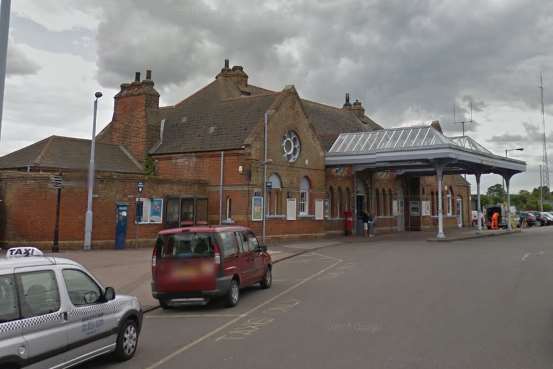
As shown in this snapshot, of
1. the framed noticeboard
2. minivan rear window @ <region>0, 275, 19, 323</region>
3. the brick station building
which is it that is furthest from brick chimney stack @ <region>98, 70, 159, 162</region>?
minivan rear window @ <region>0, 275, 19, 323</region>

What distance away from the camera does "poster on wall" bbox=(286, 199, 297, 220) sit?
29503mm

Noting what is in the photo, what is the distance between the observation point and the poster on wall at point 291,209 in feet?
96.8

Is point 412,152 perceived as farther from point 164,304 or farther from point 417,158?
point 164,304

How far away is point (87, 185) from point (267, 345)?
1716cm

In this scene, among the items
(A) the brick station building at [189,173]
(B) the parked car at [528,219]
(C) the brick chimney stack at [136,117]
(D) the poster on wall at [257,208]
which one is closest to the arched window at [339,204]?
(A) the brick station building at [189,173]

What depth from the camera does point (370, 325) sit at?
8773mm

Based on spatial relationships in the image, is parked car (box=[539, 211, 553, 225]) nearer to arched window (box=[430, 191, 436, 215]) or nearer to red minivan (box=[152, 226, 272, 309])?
arched window (box=[430, 191, 436, 215])

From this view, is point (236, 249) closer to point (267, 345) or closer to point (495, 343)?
point (267, 345)

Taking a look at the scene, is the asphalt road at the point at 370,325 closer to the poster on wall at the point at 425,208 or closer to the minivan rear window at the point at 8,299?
the minivan rear window at the point at 8,299

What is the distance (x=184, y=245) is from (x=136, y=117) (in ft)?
76.8

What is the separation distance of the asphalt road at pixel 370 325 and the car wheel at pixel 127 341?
0.18 metres

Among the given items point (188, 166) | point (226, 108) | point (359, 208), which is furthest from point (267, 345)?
point (359, 208)

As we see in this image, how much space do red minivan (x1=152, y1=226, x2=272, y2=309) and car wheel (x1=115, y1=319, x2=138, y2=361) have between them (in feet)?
10.5

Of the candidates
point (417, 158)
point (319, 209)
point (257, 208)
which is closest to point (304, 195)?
point (319, 209)
